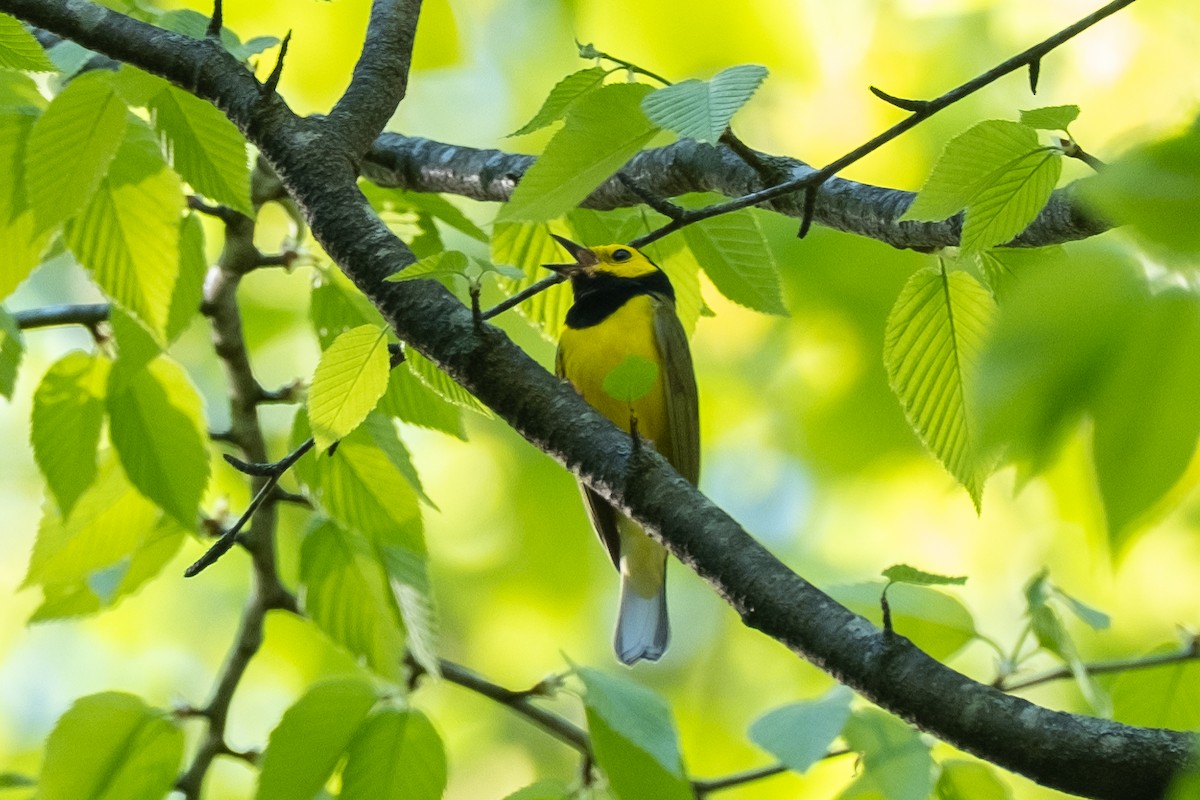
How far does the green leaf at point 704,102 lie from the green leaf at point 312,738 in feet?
4.60

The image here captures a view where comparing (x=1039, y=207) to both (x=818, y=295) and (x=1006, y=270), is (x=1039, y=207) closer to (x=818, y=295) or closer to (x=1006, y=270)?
(x=1006, y=270)

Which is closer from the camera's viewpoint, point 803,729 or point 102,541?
point 803,729

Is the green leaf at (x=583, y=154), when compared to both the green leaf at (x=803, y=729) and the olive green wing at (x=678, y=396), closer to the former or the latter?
the green leaf at (x=803, y=729)

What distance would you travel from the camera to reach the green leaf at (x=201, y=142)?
2.09 metres

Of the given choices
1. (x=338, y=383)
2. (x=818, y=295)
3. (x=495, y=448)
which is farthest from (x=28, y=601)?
(x=338, y=383)

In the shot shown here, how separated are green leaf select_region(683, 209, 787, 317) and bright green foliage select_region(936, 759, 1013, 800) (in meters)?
0.91

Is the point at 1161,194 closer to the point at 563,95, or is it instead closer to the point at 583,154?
the point at 583,154

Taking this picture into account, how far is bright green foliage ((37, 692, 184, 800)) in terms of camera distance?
236 cm

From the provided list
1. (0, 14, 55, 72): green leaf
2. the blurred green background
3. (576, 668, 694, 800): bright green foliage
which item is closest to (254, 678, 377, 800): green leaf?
(576, 668, 694, 800): bright green foliage

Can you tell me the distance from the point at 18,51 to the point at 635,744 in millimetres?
1468

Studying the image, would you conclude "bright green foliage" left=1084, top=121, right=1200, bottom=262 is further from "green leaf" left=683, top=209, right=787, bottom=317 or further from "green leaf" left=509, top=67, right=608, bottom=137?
"green leaf" left=683, top=209, right=787, bottom=317

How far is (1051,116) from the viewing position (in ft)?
4.82

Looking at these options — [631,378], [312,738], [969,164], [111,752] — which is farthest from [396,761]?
[969,164]

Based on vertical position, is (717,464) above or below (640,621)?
above
